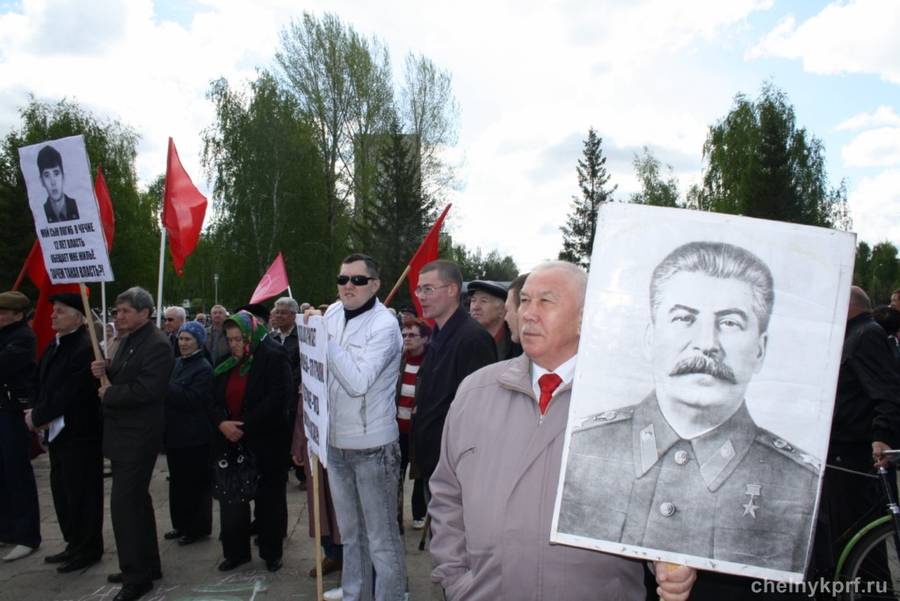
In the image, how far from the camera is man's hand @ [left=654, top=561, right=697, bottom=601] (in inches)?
70.2

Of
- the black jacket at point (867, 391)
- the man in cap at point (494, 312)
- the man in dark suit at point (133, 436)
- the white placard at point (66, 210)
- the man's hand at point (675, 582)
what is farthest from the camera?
the man in cap at point (494, 312)

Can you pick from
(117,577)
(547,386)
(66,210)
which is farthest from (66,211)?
(547,386)

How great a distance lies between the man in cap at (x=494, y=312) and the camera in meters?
6.18

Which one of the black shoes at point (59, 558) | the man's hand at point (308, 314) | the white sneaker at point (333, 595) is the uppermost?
the man's hand at point (308, 314)

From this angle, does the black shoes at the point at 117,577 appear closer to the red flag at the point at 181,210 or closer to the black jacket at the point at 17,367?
the black jacket at the point at 17,367

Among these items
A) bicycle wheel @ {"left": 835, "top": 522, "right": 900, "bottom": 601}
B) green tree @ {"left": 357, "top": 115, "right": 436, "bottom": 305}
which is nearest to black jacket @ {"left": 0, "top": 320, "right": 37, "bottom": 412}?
bicycle wheel @ {"left": 835, "top": 522, "right": 900, "bottom": 601}

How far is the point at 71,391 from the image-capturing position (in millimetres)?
5488

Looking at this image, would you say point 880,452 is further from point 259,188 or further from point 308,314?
point 259,188

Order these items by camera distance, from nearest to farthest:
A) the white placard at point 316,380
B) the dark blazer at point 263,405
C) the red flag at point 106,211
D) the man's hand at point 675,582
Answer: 1. the man's hand at point 675,582
2. the white placard at point 316,380
3. the dark blazer at point 263,405
4. the red flag at point 106,211

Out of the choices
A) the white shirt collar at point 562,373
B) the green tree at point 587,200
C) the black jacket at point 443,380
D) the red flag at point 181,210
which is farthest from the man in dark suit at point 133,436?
the green tree at point 587,200

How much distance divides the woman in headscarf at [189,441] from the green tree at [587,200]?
53.0 m

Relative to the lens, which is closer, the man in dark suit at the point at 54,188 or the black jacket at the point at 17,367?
the man in dark suit at the point at 54,188

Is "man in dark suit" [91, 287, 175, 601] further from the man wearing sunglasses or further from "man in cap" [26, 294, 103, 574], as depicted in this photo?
the man wearing sunglasses

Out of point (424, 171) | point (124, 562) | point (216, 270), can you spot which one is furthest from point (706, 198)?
point (124, 562)
